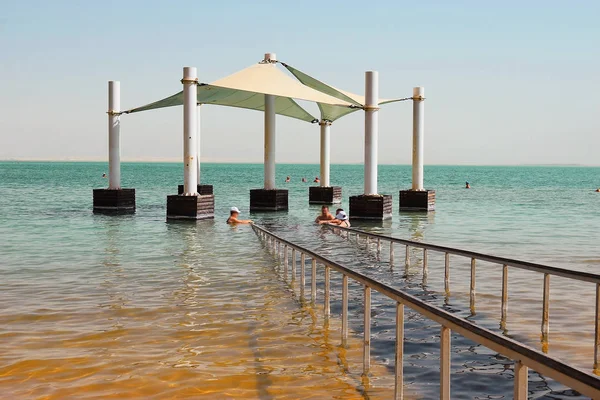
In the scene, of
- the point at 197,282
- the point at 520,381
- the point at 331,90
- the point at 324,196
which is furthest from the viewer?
the point at 324,196

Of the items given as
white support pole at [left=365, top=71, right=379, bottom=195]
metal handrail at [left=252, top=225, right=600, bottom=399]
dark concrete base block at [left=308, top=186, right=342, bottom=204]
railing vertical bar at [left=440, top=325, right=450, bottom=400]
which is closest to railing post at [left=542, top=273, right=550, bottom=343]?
metal handrail at [left=252, top=225, right=600, bottom=399]

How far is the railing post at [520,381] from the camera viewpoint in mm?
3637

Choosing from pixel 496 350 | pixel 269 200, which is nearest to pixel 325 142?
pixel 269 200

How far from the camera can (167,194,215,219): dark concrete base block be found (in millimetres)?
26108

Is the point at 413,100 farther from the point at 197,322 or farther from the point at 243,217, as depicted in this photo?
the point at 197,322

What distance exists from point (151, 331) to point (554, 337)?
462cm

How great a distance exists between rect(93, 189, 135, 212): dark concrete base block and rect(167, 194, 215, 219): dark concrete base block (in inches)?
198

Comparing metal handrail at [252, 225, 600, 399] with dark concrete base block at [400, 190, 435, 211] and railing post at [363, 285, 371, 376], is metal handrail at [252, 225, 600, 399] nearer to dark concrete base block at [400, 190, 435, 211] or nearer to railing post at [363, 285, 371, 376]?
railing post at [363, 285, 371, 376]

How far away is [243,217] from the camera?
1209 inches

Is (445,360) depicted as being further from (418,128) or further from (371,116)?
(418,128)

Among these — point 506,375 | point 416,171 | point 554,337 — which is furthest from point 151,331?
point 416,171

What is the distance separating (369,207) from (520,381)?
927 inches

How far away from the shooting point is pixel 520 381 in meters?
3.68

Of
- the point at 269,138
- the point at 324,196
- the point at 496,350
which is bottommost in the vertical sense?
the point at 324,196
